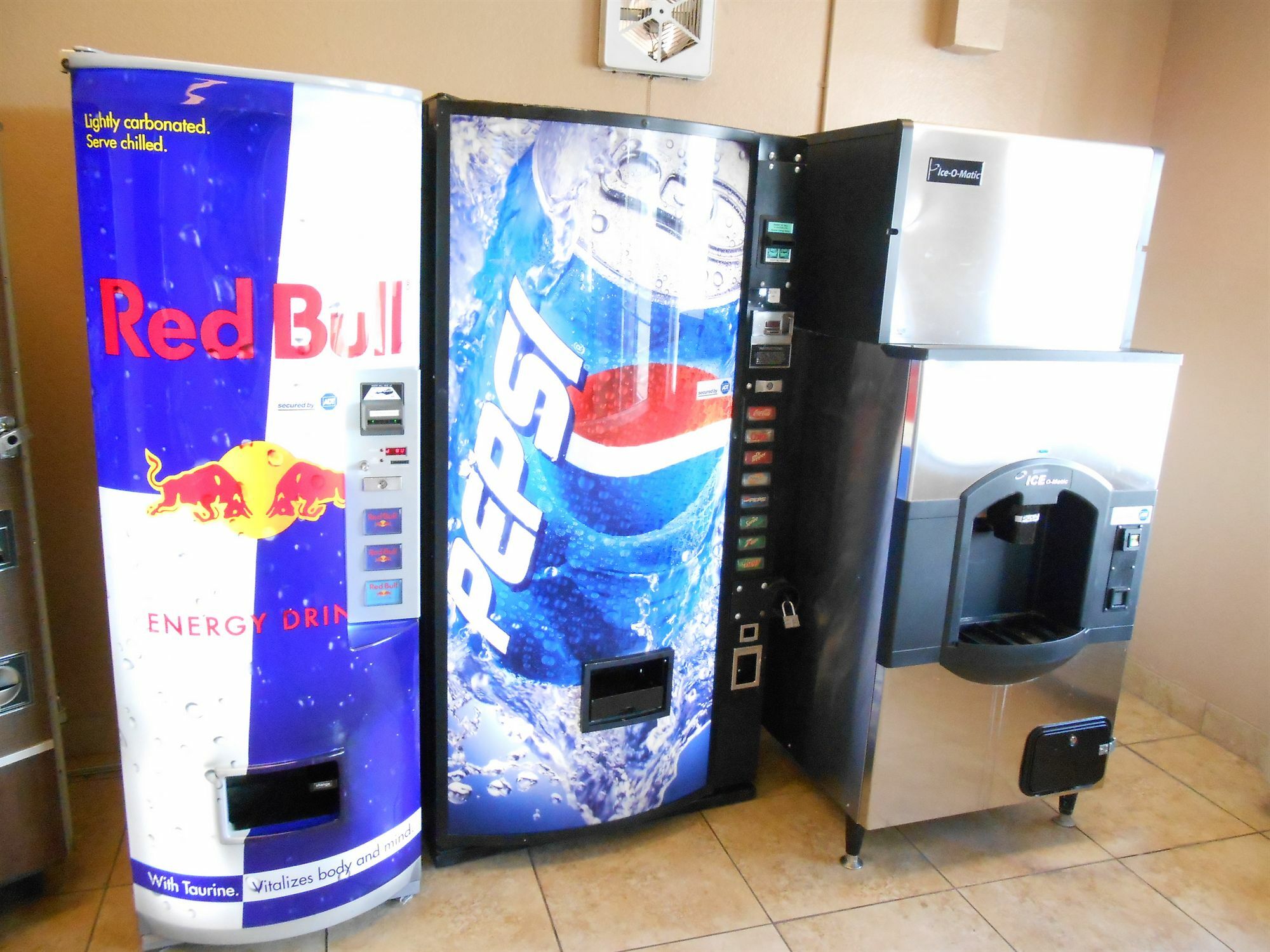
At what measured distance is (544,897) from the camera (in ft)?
6.53

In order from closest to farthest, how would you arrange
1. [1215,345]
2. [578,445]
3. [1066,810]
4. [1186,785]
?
[578,445]
[1066,810]
[1186,785]
[1215,345]

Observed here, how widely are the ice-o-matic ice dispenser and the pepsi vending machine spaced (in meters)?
0.17

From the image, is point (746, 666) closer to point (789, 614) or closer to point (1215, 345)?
point (789, 614)

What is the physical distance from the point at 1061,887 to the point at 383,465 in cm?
183

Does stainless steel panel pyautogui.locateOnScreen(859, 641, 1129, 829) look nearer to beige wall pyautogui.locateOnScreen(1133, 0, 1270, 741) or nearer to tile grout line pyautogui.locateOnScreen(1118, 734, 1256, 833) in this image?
tile grout line pyautogui.locateOnScreen(1118, 734, 1256, 833)

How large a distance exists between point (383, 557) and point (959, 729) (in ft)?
4.51

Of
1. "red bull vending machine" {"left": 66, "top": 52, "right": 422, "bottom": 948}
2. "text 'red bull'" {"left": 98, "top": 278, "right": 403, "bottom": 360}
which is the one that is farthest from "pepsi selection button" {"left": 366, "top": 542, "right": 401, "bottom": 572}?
"text 'red bull'" {"left": 98, "top": 278, "right": 403, "bottom": 360}

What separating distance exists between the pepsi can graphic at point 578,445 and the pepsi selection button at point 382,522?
0.62ft

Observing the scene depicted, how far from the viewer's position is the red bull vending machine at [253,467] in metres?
1.44

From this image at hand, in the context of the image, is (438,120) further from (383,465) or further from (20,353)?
Result: (20,353)

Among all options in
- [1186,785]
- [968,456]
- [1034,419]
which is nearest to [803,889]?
[968,456]

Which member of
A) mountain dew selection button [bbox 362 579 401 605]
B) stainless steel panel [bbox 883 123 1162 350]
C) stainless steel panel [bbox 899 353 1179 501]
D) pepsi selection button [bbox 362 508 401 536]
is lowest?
mountain dew selection button [bbox 362 579 401 605]

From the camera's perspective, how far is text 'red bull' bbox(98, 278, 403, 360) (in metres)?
1.46

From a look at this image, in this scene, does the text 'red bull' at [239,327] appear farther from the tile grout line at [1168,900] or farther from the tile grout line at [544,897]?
the tile grout line at [1168,900]
